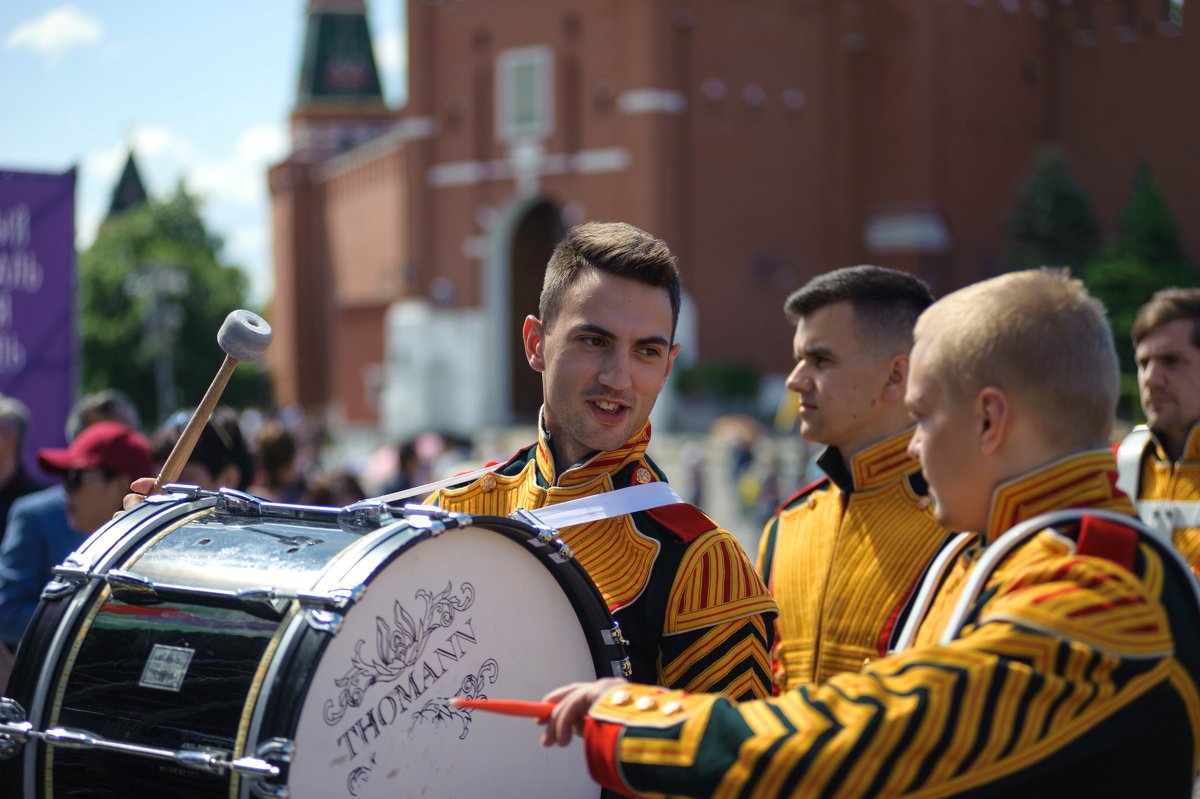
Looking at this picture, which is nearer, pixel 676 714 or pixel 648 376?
pixel 676 714

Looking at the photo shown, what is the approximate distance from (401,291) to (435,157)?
3558 mm

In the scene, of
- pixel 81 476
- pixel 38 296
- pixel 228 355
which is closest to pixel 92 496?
pixel 81 476

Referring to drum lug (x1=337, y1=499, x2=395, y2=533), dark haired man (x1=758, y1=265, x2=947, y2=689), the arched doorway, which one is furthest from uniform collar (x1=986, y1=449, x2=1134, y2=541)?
the arched doorway

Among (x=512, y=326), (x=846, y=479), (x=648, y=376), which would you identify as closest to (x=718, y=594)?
(x=648, y=376)

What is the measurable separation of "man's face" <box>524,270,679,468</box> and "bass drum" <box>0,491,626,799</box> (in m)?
0.37

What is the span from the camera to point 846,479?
358 centimetres

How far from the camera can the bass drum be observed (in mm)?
2242

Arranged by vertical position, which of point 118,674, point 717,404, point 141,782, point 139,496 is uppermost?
point 139,496

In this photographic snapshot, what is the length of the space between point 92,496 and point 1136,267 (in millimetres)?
21563

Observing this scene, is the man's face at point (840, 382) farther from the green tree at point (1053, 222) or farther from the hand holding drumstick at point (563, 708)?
the green tree at point (1053, 222)

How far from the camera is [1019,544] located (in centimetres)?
188

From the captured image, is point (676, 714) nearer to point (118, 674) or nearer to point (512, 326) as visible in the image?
point (118, 674)

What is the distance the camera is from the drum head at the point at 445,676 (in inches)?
89.4

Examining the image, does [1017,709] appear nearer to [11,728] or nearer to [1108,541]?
[1108,541]
